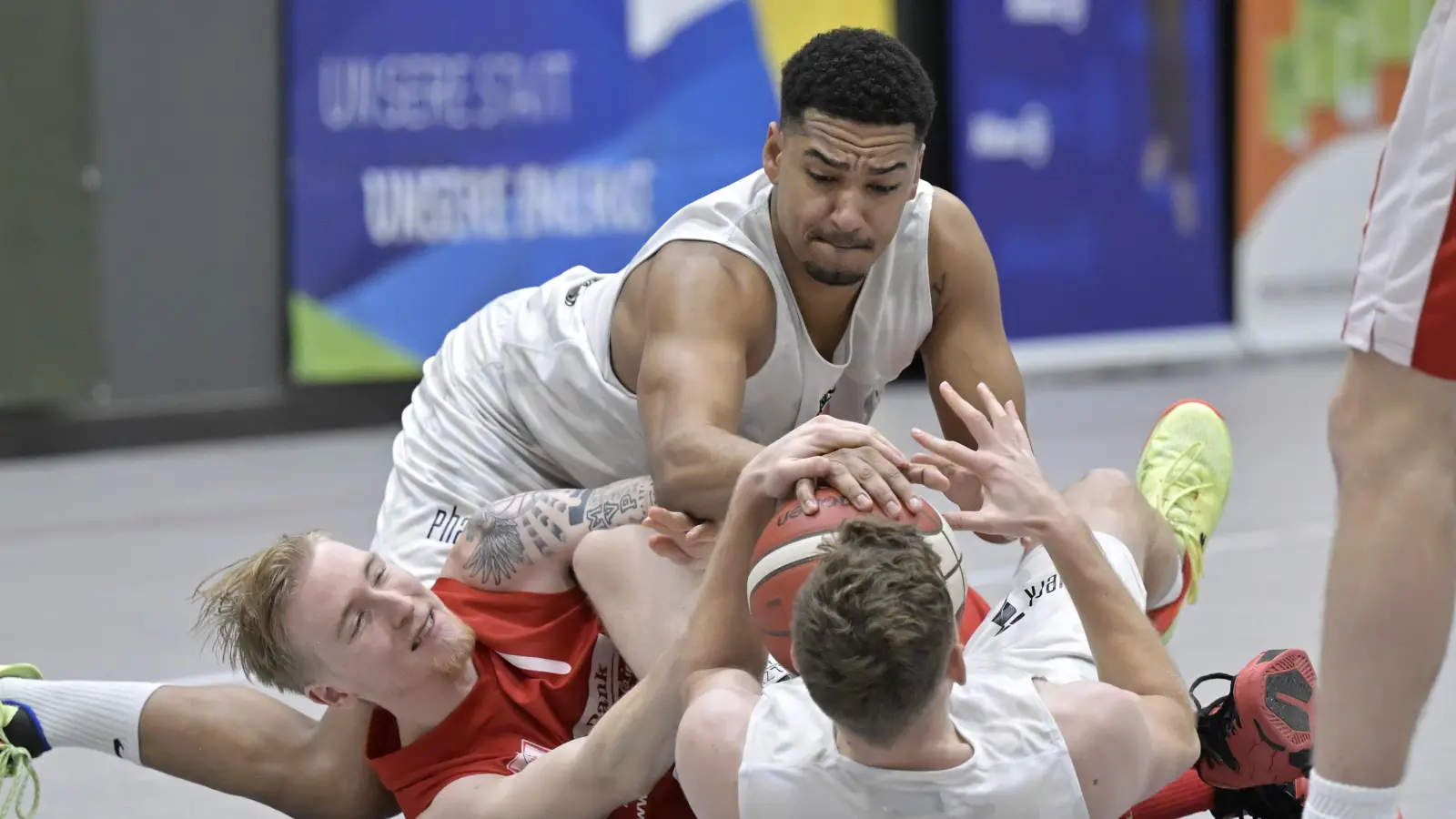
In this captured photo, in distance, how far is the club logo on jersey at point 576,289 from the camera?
4.31m

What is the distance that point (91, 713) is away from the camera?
3.66m

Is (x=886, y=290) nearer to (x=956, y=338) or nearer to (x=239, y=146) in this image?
(x=956, y=338)

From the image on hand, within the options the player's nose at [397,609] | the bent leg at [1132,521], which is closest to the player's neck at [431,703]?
the player's nose at [397,609]

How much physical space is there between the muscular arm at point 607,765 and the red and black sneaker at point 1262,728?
112cm

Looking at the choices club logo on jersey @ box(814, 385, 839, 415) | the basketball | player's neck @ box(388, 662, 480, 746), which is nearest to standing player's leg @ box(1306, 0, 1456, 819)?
the basketball

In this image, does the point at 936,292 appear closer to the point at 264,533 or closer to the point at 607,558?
the point at 607,558

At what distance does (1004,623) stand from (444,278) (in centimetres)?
658

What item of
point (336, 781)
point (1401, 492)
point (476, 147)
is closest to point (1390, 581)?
point (1401, 492)

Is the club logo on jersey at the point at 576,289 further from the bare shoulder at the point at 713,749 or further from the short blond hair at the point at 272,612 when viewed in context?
the bare shoulder at the point at 713,749

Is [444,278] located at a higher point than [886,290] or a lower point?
lower

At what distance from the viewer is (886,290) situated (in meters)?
3.98

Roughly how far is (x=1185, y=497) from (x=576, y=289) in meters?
1.51

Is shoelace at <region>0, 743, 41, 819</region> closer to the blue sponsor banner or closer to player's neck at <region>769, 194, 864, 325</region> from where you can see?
player's neck at <region>769, 194, 864, 325</region>

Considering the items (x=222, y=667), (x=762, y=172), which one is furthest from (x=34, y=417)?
(x=762, y=172)
